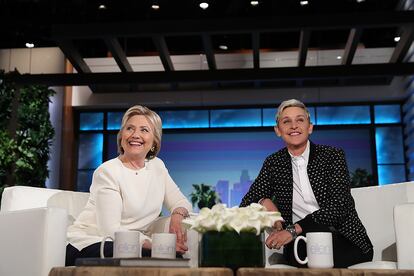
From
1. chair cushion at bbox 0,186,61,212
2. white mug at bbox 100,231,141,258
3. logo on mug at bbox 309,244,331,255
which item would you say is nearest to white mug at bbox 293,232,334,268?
logo on mug at bbox 309,244,331,255

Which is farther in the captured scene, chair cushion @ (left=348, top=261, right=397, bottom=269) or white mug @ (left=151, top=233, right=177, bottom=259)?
chair cushion @ (left=348, top=261, right=397, bottom=269)

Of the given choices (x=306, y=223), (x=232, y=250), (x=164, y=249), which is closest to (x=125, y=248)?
(x=164, y=249)

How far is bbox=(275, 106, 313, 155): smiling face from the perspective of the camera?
8.69ft

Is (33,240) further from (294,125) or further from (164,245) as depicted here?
(294,125)

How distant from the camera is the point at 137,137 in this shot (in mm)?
2529

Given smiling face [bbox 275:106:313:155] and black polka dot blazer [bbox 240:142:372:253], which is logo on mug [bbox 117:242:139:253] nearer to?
black polka dot blazer [bbox 240:142:372:253]

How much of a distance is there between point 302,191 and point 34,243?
129 centimetres

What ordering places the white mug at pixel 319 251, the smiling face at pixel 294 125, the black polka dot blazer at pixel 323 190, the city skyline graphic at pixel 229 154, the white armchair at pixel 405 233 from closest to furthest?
1. the white mug at pixel 319 251
2. the white armchair at pixel 405 233
3. the black polka dot blazer at pixel 323 190
4. the smiling face at pixel 294 125
5. the city skyline graphic at pixel 229 154

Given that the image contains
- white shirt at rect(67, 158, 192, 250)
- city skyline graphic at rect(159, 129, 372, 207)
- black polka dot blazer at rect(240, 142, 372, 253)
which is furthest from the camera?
city skyline graphic at rect(159, 129, 372, 207)

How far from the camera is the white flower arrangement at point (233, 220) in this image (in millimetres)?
1552

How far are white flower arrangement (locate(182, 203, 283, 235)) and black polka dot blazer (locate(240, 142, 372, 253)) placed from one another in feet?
2.88

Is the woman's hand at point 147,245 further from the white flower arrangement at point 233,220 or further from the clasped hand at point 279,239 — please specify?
the white flower arrangement at point 233,220

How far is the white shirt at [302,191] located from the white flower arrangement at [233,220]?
3.65 feet

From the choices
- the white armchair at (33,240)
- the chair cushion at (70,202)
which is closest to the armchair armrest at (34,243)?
the white armchair at (33,240)
